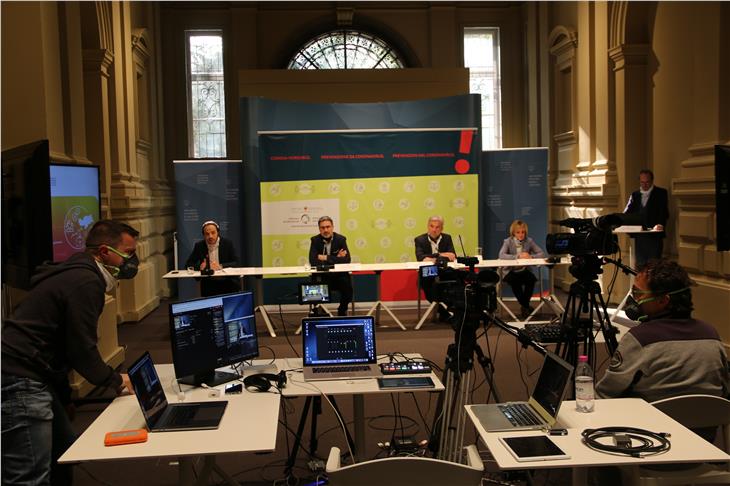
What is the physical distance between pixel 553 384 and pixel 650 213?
6.04 meters

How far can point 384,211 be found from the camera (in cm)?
959

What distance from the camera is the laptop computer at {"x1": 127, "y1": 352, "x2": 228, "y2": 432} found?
114 inches

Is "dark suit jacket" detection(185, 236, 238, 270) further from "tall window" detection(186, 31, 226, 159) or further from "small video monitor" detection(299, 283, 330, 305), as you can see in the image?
"tall window" detection(186, 31, 226, 159)

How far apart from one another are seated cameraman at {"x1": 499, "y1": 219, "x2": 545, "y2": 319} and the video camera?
15.2 ft

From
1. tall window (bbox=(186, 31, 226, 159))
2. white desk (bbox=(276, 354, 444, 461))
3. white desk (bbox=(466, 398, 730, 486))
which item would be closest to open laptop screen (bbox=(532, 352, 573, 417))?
white desk (bbox=(466, 398, 730, 486))

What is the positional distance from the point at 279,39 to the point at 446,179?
4998 millimetres

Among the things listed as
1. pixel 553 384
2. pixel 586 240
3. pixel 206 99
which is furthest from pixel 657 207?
pixel 206 99

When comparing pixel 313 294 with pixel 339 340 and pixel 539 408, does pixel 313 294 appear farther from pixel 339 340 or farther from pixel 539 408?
pixel 539 408

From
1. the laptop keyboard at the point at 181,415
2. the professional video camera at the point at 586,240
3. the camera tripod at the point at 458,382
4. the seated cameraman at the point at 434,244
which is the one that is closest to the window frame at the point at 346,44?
the seated cameraman at the point at 434,244

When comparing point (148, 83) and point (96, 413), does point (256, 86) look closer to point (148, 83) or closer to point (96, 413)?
point (148, 83)

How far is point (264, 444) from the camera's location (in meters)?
2.66

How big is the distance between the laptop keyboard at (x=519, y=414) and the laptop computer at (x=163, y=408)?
120 centimetres

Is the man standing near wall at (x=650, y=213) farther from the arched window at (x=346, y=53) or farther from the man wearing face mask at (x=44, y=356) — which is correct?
the man wearing face mask at (x=44, y=356)

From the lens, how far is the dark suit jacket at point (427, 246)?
28.0 ft
